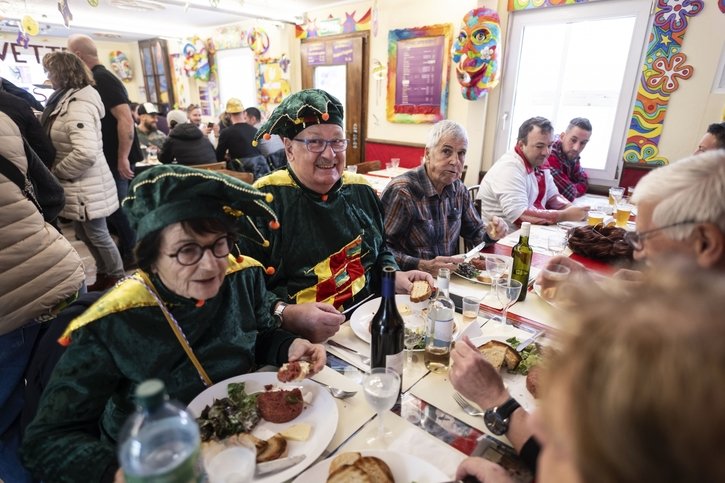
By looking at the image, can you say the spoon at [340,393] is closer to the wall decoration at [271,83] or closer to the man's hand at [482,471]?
the man's hand at [482,471]

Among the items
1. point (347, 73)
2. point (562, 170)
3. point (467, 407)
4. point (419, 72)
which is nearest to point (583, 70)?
point (562, 170)

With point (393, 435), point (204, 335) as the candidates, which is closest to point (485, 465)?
point (393, 435)

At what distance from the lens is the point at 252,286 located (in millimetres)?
1288

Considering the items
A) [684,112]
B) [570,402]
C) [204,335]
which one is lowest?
[204,335]

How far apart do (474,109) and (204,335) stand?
14.6ft

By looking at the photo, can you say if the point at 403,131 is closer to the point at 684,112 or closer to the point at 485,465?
the point at 684,112

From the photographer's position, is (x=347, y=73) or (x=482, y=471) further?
(x=347, y=73)

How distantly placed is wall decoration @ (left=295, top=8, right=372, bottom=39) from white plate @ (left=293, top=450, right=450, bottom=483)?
19.4 feet

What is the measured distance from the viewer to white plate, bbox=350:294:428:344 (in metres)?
1.35

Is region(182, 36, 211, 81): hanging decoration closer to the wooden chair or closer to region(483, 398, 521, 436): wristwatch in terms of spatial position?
the wooden chair

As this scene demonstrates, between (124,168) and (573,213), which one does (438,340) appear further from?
(124,168)

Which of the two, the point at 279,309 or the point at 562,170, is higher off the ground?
the point at 562,170

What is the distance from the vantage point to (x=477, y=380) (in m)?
0.99

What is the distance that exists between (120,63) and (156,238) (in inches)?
484
